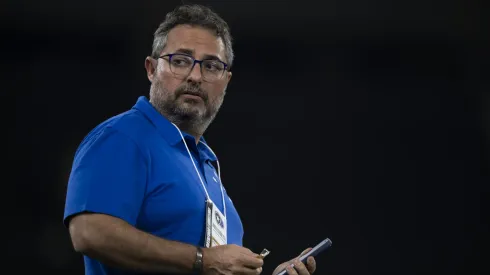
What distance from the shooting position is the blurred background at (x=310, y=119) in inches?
116

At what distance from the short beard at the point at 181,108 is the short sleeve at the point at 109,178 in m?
0.27

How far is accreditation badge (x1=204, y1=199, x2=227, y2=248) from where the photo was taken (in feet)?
4.07

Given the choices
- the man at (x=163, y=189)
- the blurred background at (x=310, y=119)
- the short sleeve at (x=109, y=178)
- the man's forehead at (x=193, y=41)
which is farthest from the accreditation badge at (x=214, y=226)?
the blurred background at (x=310, y=119)

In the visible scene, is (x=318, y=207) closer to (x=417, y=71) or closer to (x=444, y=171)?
(x=444, y=171)

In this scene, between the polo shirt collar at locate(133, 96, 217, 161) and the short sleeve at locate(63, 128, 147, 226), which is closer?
the short sleeve at locate(63, 128, 147, 226)

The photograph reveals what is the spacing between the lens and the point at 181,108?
57.6 inches

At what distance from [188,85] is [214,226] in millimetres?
363

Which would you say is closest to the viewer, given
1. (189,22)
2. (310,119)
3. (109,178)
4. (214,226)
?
(109,178)

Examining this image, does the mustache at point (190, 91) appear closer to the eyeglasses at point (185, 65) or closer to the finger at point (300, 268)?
the eyeglasses at point (185, 65)

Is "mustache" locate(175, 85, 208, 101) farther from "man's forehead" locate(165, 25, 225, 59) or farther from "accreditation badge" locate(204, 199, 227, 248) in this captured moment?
"accreditation badge" locate(204, 199, 227, 248)

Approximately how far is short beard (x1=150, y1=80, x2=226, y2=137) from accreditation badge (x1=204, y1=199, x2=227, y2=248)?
0.26 m

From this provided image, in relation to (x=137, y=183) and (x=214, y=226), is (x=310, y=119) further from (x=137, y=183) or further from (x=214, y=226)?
(x=137, y=183)

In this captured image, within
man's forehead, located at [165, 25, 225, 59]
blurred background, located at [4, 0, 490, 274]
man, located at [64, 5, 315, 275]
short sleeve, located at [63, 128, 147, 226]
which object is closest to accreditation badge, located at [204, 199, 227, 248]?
man, located at [64, 5, 315, 275]

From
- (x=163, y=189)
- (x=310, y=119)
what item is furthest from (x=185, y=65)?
(x=310, y=119)
